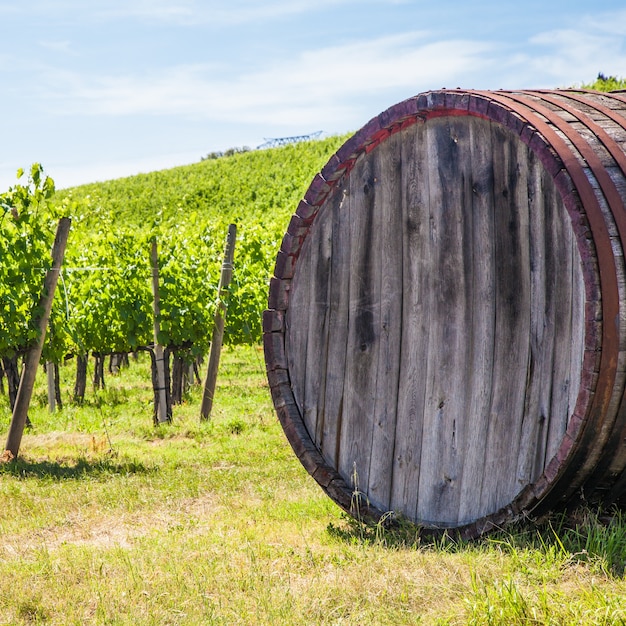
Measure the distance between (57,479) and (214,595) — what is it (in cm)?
390

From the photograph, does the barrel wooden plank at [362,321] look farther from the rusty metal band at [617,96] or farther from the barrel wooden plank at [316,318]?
the rusty metal band at [617,96]

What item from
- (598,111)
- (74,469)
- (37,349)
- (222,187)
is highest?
(222,187)

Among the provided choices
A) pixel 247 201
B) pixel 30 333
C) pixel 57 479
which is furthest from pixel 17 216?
pixel 247 201

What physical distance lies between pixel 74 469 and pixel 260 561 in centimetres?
391

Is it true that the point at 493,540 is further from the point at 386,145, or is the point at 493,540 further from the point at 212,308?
the point at 212,308

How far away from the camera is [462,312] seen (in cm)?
383

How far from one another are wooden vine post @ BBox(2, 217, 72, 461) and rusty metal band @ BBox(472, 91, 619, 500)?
5500 millimetres

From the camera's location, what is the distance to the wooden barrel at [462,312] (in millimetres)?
3109

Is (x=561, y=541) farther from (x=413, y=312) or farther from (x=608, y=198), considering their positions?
(x=608, y=198)

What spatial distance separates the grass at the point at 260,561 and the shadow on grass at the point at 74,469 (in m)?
0.18

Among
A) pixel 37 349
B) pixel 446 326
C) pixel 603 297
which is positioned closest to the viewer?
pixel 603 297

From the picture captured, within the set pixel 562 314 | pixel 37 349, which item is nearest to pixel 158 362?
pixel 37 349

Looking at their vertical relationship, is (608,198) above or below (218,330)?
above

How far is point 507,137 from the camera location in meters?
3.59
